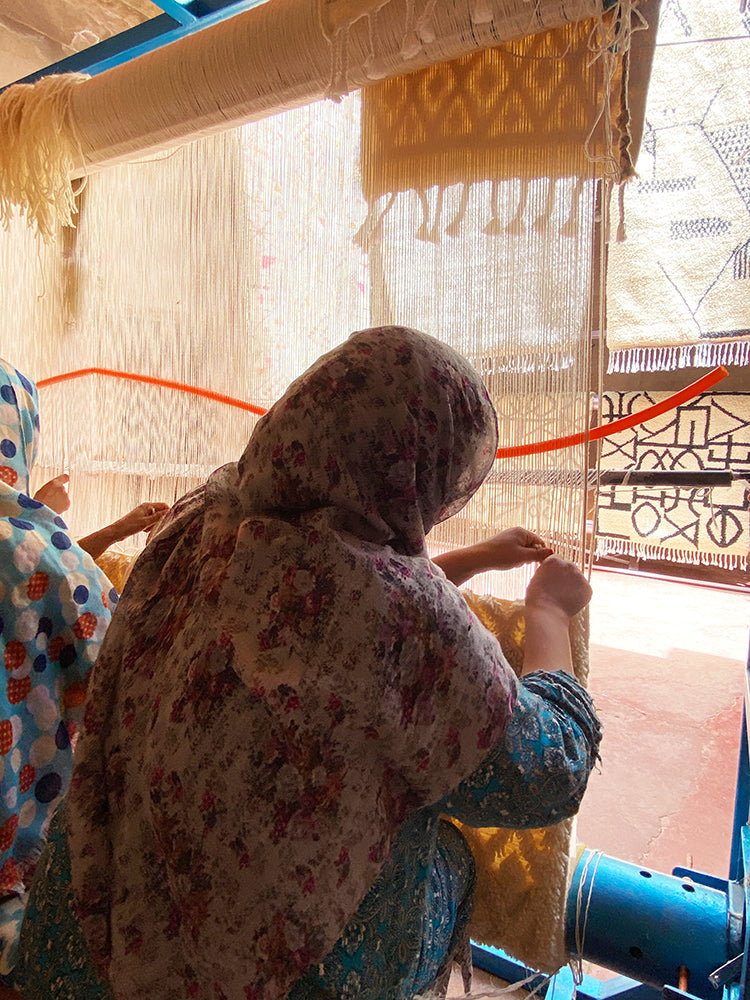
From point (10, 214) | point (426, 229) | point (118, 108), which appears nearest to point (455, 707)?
point (426, 229)

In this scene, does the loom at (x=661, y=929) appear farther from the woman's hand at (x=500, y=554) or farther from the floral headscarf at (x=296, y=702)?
the floral headscarf at (x=296, y=702)

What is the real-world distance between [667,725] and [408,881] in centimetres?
257

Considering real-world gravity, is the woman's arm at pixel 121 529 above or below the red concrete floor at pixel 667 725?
above

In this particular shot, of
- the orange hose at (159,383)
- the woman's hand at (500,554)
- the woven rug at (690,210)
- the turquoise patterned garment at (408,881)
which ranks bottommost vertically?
the turquoise patterned garment at (408,881)

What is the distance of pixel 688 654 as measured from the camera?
135 inches

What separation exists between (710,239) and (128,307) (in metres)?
1.25

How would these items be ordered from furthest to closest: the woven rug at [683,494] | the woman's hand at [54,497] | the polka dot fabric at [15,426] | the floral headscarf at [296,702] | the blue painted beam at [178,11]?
1. the woven rug at [683,494]
2. the woman's hand at [54,497]
3. the blue painted beam at [178,11]
4. the polka dot fabric at [15,426]
5. the floral headscarf at [296,702]

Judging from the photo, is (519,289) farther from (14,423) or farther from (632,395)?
(632,395)

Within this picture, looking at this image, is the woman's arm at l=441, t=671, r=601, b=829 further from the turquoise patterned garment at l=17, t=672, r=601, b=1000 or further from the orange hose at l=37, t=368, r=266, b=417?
the orange hose at l=37, t=368, r=266, b=417

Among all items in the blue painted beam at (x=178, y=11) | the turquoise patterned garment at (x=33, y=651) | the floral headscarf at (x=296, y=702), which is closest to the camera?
the floral headscarf at (x=296, y=702)

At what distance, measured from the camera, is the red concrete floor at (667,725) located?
2148 mm

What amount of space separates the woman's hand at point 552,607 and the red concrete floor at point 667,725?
1.04 metres

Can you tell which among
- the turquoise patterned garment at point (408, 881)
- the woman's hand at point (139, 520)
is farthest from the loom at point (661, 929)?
the woman's hand at point (139, 520)

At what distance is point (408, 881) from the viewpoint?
64 centimetres
